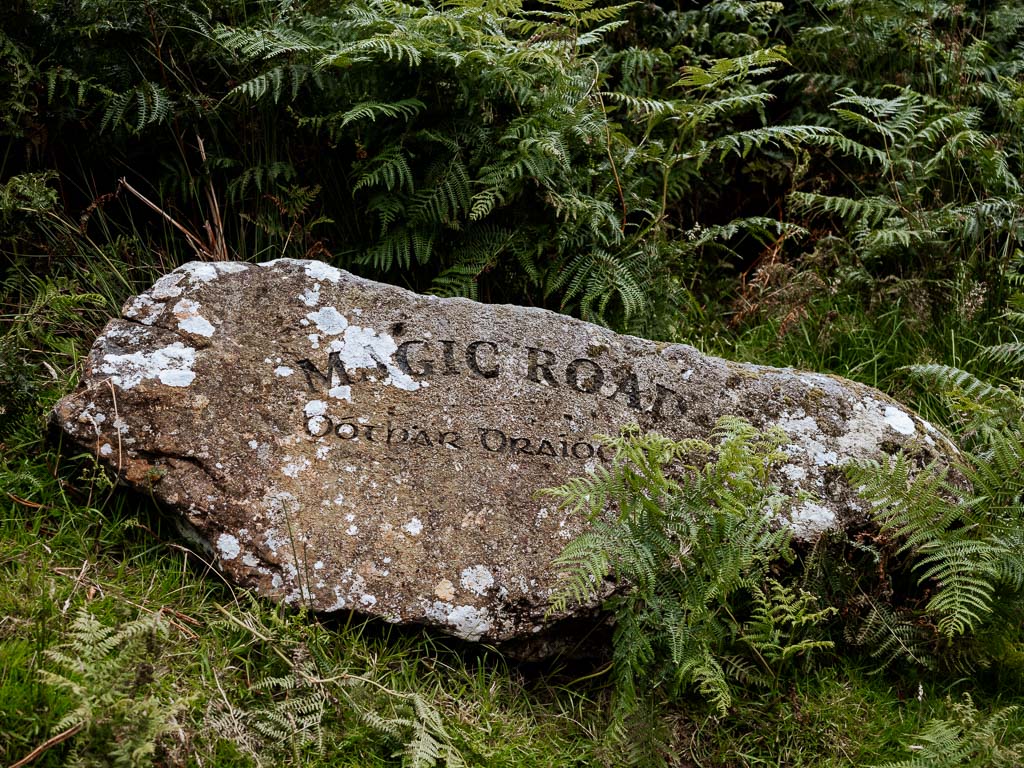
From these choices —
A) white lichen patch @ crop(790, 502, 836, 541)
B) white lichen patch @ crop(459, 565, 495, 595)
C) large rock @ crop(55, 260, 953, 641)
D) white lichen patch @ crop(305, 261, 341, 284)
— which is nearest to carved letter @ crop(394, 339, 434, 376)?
large rock @ crop(55, 260, 953, 641)

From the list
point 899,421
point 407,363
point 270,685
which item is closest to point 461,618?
point 270,685

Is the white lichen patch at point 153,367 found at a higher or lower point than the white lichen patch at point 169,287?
lower

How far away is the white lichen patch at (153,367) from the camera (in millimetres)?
3279

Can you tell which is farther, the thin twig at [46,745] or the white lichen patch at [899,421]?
the white lichen patch at [899,421]

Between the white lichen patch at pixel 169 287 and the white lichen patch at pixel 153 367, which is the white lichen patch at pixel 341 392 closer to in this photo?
the white lichen patch at pixel 153 367

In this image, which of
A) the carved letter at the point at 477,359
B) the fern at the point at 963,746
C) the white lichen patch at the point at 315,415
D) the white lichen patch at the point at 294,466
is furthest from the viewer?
the carved letter at the point at 477,359

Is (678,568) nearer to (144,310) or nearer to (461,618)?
(461,618)

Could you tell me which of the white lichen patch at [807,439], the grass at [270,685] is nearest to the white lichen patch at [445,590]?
the grass at [270,685]

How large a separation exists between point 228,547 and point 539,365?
133 centimetres

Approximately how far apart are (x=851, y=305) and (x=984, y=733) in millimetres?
2767

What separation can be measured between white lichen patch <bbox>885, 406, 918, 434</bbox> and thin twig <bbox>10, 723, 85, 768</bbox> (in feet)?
9.67

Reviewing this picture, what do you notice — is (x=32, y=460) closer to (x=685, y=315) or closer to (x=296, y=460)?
(x=296, y=460)

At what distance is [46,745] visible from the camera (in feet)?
7.86

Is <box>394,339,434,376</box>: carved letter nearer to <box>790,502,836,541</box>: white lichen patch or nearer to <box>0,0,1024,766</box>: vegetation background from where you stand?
<box>0,0,1024,766</box>: vegetation background
